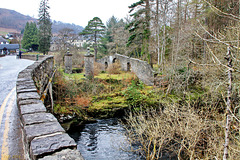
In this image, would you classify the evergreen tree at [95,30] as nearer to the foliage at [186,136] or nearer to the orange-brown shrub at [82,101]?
the orange-brown shrub at [82,101]

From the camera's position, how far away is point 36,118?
8.88 ft

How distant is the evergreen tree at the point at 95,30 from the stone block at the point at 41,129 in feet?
135

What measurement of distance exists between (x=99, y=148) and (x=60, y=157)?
7906 mm

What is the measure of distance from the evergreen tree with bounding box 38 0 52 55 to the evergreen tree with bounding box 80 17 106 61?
796 cm

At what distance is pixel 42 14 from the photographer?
3738 centimetres

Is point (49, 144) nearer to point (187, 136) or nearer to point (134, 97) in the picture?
point (187, 136)

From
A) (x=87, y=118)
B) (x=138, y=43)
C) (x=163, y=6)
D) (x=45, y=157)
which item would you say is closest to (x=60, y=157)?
(x=45, y=157)

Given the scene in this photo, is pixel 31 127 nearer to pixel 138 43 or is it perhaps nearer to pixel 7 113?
pixel 7 113

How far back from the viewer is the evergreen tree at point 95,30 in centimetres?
4216

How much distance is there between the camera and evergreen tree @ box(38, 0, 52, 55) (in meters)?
35.7

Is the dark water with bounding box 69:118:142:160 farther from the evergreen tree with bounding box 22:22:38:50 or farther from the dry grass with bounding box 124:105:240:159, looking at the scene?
the evergreen tree with bounding box 22:22:38:50

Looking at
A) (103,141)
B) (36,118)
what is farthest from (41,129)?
(103,141)

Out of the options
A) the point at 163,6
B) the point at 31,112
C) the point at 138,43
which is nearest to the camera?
the point at 31,112

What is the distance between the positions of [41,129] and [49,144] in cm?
44
